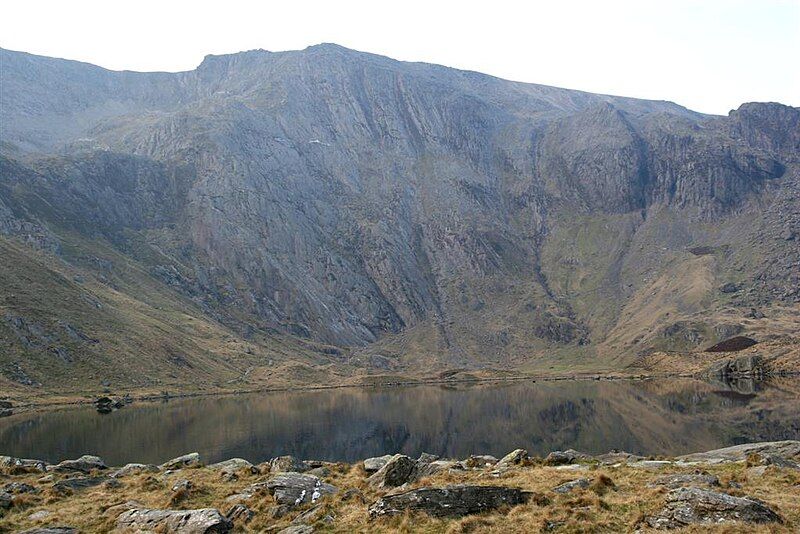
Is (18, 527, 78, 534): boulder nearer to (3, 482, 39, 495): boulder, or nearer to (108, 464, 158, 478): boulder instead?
(3, 482, 39, 495): boulder

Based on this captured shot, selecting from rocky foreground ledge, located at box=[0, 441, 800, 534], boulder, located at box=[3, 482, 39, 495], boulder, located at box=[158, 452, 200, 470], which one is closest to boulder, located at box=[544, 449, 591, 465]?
rocky foreground ledge, located at box=[0, 441, 800, 534]

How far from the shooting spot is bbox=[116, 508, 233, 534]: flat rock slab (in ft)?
67.9

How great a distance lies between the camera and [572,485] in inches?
928

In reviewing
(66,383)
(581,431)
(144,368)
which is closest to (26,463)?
(581,431)

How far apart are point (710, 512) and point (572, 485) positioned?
6.17 m

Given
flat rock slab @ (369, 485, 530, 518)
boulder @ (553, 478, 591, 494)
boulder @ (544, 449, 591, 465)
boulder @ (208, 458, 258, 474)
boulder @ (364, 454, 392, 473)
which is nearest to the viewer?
flat rock slab @ (369, 485, 530, 518)

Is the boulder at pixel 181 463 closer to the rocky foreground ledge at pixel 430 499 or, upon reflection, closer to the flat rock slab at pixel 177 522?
the rocky foreground ledge at pixel 430 499

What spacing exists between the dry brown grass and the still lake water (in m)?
29.7

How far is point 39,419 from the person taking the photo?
302ft

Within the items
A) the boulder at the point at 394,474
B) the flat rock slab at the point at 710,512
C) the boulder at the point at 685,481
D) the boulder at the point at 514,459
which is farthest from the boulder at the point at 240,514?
the boulder at the point at 685,481

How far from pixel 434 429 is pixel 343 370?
4314 inches

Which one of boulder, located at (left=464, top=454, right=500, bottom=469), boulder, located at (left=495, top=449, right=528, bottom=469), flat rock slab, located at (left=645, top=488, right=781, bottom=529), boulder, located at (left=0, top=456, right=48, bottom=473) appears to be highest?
flat rock slab, located at (left=645, top=488, right=781, bottom=529)

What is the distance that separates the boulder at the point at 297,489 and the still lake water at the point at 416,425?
109 ft

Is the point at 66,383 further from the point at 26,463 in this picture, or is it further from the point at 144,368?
the point at 26,463
